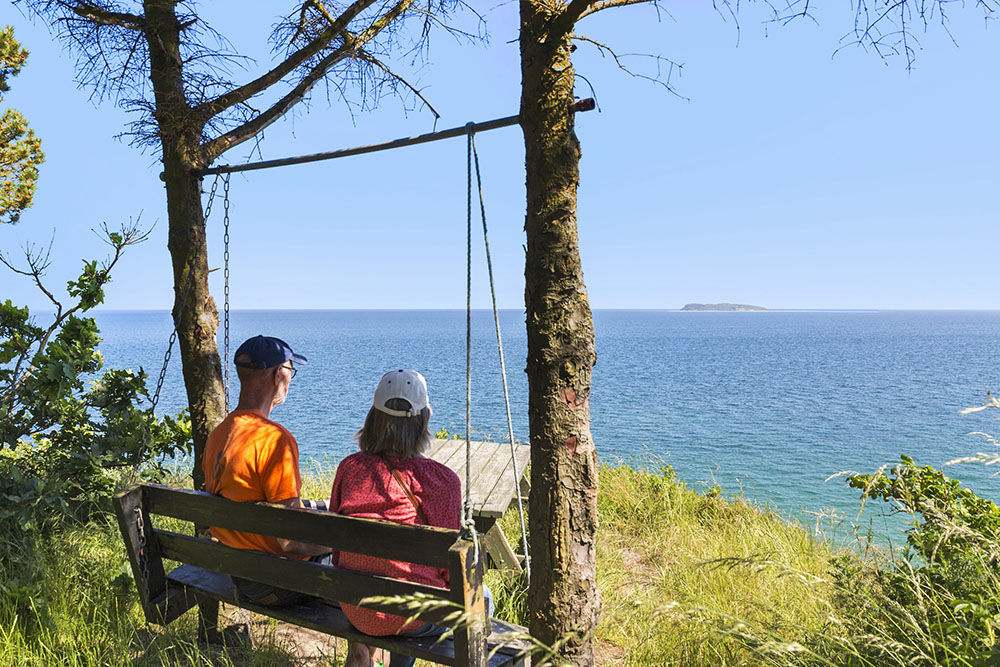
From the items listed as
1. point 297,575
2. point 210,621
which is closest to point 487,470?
point 210,621

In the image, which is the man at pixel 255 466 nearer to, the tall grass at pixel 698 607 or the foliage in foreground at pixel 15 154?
the tall grass at pixel 698 607

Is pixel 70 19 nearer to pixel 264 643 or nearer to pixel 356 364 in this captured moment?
pixel 264 643

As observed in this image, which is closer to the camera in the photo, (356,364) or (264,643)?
(264,643)

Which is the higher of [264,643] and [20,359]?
[20,359]

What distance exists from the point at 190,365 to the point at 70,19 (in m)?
2.33

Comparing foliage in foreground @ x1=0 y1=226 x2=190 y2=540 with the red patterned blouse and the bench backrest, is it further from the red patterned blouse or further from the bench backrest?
the red patterned blouse

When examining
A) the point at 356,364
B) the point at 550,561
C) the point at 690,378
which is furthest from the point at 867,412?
the point at 356,364

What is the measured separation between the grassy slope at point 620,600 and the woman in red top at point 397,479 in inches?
27.8

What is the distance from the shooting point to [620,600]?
11.4 ft

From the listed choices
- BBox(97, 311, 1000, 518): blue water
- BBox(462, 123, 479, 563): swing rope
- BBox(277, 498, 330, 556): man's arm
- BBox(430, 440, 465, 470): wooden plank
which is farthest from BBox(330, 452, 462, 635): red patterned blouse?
BBox(97, 311, 1000, 518): blue water

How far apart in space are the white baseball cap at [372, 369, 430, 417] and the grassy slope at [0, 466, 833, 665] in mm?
957

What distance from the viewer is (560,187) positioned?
7.63 feet

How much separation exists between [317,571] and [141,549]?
101 centimetres

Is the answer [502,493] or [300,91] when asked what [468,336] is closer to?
[502,493]
